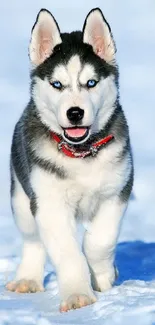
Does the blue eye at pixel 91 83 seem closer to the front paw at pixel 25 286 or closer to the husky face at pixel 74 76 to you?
the husky face at pixel 74 76

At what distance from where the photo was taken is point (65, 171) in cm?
779

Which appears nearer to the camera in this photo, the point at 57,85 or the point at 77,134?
the point at 77,134

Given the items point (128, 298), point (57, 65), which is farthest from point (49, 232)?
point (57, 65)

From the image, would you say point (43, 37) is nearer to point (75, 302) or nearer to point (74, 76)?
point (74, 76)

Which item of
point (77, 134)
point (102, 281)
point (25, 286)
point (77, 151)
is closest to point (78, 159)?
point (77, 151)

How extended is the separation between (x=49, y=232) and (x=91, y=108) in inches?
42.8

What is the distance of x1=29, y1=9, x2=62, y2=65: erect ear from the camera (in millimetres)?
7961

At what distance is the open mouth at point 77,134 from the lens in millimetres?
7512

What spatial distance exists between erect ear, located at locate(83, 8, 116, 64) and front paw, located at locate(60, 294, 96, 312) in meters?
2.25

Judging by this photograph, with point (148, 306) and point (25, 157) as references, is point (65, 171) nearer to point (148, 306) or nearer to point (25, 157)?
point (25, 157)

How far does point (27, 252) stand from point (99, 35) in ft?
7.14

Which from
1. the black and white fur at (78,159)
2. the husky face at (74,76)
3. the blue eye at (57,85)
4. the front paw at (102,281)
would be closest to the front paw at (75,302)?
the black and white fur at (78,159)

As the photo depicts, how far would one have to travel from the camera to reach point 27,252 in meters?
8.67

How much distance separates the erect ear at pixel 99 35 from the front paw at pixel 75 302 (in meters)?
2.25
